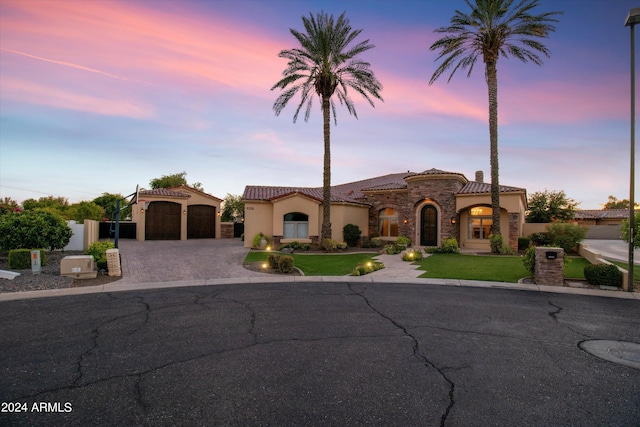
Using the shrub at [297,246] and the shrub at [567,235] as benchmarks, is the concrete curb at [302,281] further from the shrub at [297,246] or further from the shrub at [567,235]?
the shrub at [567,235]

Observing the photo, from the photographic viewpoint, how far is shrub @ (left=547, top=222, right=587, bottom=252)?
21312mm

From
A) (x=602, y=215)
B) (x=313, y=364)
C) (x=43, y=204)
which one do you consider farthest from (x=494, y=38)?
(x=43, y=204)

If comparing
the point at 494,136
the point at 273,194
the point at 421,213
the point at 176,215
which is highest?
the point at 494,136

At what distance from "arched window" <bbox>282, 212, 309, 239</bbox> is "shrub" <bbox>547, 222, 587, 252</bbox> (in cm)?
1719

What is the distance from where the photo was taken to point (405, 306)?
28.5 feet

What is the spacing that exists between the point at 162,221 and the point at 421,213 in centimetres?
2230

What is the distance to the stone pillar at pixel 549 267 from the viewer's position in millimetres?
11797

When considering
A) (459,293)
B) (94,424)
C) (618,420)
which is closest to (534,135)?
(459,293)

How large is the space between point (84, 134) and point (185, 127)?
6178mm

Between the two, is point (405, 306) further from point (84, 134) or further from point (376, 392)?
point (84, 134)

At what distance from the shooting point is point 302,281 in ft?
41.7

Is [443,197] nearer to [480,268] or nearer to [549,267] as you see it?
[480,268]

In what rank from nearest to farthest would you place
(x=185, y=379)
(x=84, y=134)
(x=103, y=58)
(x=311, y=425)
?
(x=311, y=425) < (x=185, y=379) < (x=103, y=58) < (x=84, y=134)

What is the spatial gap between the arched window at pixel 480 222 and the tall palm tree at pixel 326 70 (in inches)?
438
